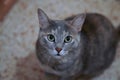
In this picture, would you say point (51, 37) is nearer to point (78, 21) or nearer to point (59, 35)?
point (59, 35)

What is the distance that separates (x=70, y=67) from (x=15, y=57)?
46cm

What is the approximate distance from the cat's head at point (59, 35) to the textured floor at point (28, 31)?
1.40 feet

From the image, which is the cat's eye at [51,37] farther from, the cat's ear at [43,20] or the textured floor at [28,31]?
the textured floor at [28,31]

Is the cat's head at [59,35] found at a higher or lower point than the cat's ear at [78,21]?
lower

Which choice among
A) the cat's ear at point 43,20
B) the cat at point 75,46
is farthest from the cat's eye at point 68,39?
the cat's ear at point 43,20

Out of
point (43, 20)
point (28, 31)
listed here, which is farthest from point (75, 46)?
point (28, 31)

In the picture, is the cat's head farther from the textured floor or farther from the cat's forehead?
the textured floor

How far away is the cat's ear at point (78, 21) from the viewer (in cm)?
141

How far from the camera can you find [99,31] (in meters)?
1.62

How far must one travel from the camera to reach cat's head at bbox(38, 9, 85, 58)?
138 cm

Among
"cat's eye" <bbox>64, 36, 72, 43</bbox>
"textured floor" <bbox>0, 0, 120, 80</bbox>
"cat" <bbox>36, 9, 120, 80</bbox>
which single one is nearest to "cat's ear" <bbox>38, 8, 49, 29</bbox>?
"cat" <bbox>36, 9, 120, 80</bbox>

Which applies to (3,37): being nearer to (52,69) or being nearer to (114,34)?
(52,69)

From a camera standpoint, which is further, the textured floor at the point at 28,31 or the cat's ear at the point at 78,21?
the textured floor at the point at 28,31

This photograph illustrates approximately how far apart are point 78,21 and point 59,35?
Answer: 0.13 metres
